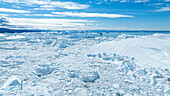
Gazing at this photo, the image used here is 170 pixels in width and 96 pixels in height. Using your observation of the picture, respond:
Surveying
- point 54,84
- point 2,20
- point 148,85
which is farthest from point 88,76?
point 2,20

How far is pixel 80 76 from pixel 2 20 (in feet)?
346

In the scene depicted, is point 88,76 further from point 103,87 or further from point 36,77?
point 36,77

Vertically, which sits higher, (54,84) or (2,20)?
(2,20)

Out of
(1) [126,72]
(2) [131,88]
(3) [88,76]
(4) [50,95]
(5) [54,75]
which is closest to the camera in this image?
(4) [50,95]

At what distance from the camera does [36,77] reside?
4645 millimetres

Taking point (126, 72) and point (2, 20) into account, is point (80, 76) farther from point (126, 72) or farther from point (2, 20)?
point (2, 20)

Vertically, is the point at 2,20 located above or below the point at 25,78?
above

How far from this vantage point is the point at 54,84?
4145 millimetres

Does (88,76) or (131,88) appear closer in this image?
(131,88)

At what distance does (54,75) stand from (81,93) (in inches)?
61.8

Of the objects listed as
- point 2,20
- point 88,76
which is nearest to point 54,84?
point 88,76

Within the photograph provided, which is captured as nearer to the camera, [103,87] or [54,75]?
[103,87]

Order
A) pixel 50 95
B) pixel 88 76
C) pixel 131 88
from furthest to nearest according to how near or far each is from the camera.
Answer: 1. pixel 88 76
2. pixel 131 88
3. pixel 50 95

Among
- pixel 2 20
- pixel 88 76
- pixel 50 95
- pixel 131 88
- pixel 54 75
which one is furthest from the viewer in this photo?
pixel 2 20
